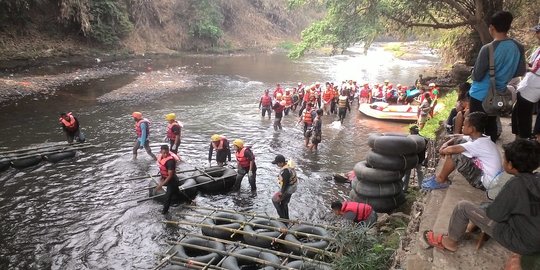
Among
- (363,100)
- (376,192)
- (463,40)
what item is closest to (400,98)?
(363,100)

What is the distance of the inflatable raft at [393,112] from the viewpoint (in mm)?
18969

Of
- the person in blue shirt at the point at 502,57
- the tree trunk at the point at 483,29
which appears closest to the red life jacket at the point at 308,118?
the tree trunk at the point at 483,29

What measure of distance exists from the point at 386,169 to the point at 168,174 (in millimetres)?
5068

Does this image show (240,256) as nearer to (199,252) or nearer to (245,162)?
(199,252)

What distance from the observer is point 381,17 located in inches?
659

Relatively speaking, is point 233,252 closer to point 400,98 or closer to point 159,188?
point 159,188

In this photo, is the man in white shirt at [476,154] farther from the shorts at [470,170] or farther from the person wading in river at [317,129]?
the person wading in river at [317,129]

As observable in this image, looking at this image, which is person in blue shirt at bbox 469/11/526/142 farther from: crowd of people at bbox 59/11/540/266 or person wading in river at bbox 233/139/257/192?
person wading in river at bbox 233/139/257/192

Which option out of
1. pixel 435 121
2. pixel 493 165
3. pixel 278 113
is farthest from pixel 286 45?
pixel 493 165

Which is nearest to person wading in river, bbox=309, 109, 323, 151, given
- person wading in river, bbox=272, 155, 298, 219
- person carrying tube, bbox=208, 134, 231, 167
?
person carrying tube, bbox=208, 134, 231, 167

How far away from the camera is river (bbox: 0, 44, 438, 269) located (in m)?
8.36

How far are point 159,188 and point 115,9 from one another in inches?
1070

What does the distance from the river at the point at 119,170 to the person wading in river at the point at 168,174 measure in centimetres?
42

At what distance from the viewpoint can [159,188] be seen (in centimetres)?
986
